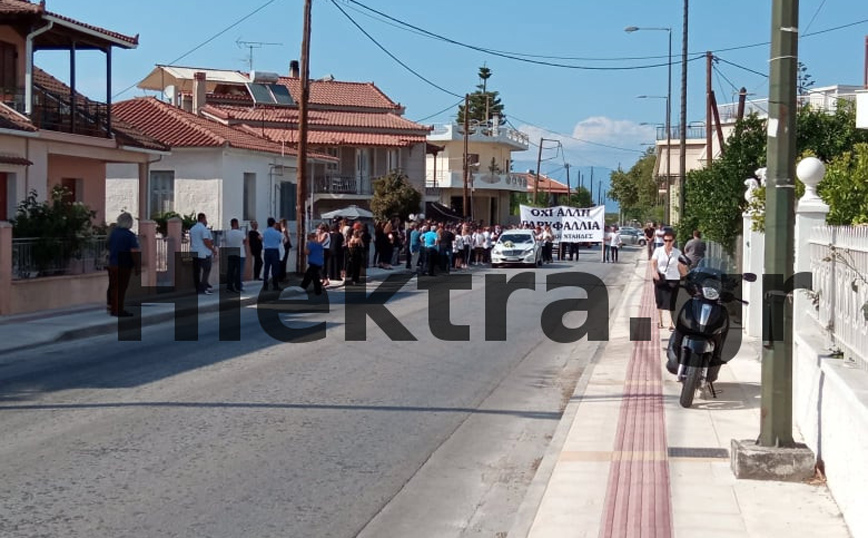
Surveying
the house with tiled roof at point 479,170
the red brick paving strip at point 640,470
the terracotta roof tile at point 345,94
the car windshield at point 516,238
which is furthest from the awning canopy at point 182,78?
the red brick paving strip at point 640,470

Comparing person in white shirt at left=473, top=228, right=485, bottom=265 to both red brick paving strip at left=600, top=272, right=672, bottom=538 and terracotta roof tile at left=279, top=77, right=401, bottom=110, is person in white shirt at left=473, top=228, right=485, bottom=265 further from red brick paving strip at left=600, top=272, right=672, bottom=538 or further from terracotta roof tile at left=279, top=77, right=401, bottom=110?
red brick paving strip at left=600, top=272, right=672, bottom=538

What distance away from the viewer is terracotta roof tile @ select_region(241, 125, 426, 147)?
54.4m

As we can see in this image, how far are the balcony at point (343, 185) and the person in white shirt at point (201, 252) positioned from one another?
3131 centimetres

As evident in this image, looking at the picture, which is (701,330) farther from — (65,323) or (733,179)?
(733,179)

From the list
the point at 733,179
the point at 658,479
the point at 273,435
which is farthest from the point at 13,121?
the point at 658,479

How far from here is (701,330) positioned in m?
10.8

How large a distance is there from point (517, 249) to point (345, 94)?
25.2 m

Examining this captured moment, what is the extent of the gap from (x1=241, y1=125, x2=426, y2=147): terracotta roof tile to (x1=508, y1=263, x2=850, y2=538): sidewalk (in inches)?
1710

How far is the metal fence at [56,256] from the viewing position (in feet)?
61.7

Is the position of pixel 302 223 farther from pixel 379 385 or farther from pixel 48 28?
pixel 379 385

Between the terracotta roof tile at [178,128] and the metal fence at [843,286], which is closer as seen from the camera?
the metal fence at [843,286]

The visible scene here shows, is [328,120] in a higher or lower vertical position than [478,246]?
higher

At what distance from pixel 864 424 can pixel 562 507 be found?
6.97 ft

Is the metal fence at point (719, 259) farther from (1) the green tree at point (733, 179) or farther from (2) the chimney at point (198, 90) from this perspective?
(2) the chimney at point (198, 90)
